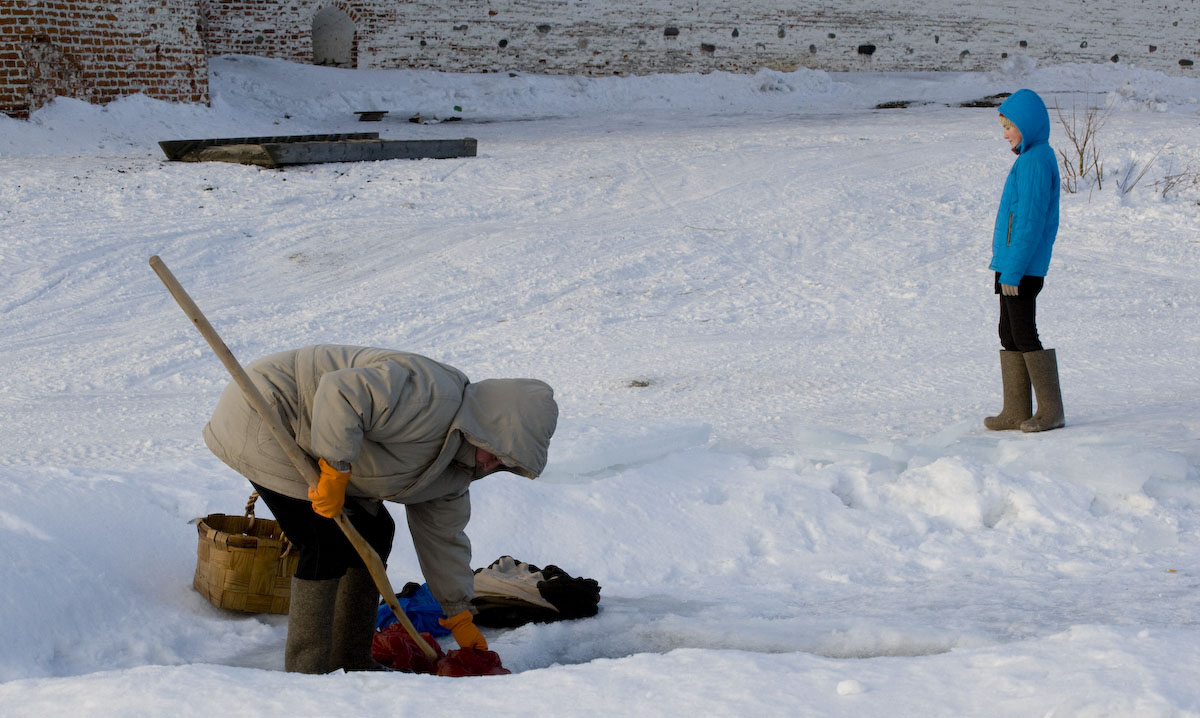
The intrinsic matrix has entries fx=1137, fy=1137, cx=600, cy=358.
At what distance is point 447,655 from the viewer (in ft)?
10.6

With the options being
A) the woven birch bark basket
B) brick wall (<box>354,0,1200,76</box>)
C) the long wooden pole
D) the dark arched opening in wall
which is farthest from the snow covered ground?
brick wall (<box>354,0,1200,76</box>)

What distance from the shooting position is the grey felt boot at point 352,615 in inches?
129

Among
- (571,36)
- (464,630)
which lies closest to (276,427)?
(464,630)

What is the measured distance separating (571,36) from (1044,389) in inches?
548

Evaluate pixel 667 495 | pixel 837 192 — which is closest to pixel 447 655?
pixel 667 495

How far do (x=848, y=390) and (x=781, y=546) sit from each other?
7.21 feet

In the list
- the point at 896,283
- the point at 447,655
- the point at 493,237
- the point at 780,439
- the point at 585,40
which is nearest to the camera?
the point at 447,655

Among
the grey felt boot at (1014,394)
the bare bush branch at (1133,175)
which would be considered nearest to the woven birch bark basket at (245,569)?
the grey felt boot at (1014,394)

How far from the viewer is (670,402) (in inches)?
239

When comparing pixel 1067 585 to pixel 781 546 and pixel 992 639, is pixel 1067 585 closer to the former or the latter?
pixel 992 639

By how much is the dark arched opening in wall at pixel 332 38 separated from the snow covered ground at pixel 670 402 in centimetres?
350

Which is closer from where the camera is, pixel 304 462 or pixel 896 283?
pixel 304 462

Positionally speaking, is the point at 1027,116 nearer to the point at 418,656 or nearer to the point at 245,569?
the point at 418,656

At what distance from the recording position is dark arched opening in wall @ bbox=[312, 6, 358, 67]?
17.1 metres
